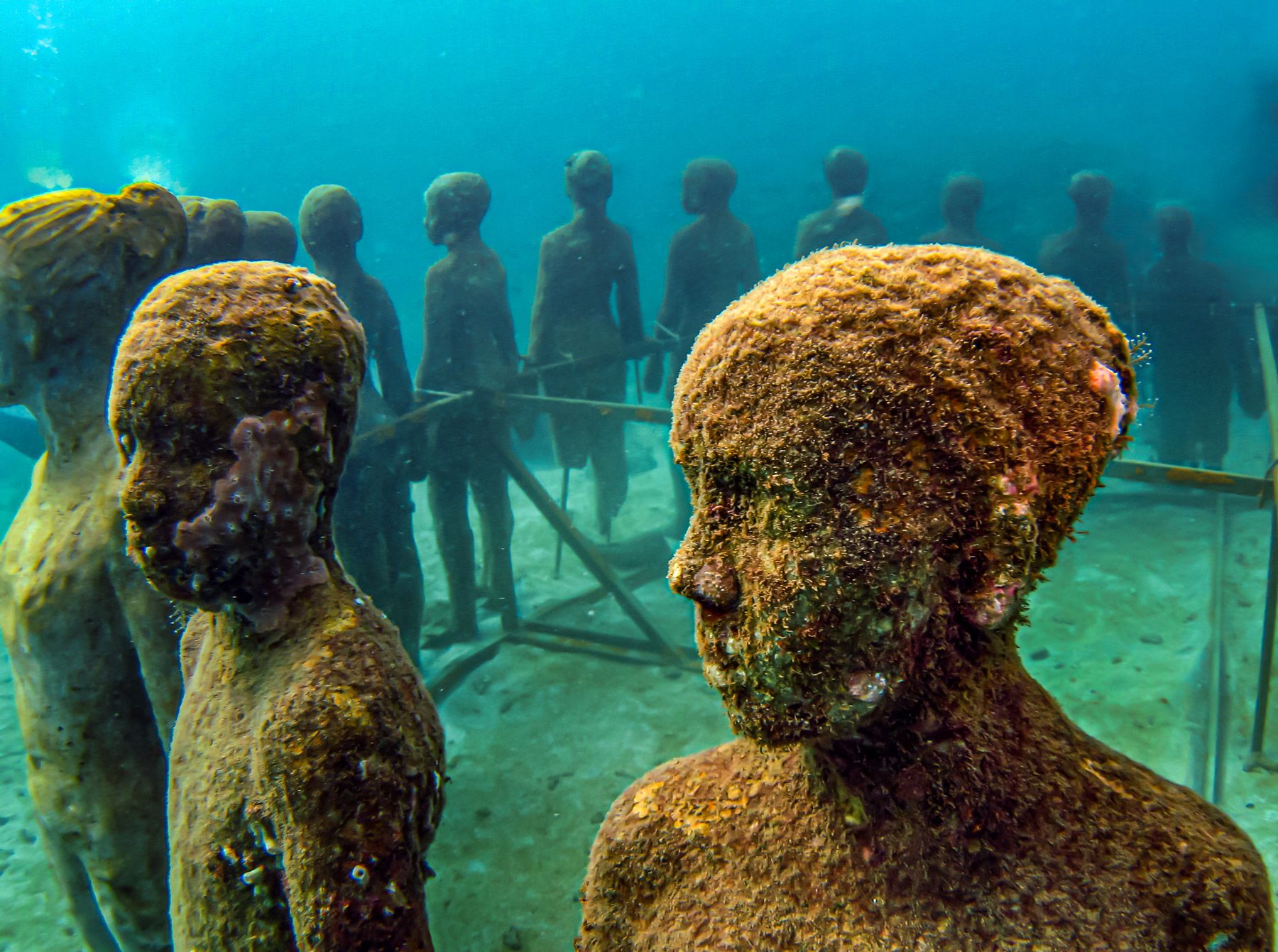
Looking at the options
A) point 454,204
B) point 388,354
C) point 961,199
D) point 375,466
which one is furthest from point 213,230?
point 961,199

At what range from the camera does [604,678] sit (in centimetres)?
584

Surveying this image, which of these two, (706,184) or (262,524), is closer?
(262,524)

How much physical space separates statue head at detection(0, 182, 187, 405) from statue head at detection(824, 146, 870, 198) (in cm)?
772

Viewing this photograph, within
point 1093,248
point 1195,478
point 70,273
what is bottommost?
point 1195,478

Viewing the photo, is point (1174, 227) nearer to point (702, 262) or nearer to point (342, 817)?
point (702, 262)

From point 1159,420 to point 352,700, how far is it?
9.94m

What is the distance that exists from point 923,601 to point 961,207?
9459 mm

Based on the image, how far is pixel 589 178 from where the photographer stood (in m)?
7.55

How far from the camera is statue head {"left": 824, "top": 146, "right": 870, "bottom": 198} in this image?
8.34 meters

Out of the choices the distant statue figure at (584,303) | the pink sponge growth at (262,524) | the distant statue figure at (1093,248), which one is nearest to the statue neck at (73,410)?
the pink sponge growth at (262,524)

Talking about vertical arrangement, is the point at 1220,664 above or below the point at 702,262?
below

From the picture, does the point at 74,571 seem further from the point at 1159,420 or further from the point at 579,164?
the point at 1159,420

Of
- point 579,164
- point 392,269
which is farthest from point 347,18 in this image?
point 579,164

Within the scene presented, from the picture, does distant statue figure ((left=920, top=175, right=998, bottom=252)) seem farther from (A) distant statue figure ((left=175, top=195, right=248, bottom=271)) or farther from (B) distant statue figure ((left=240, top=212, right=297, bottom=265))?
(A) distant statue figure ((left=175, top=195, right=248, bottom=271))
